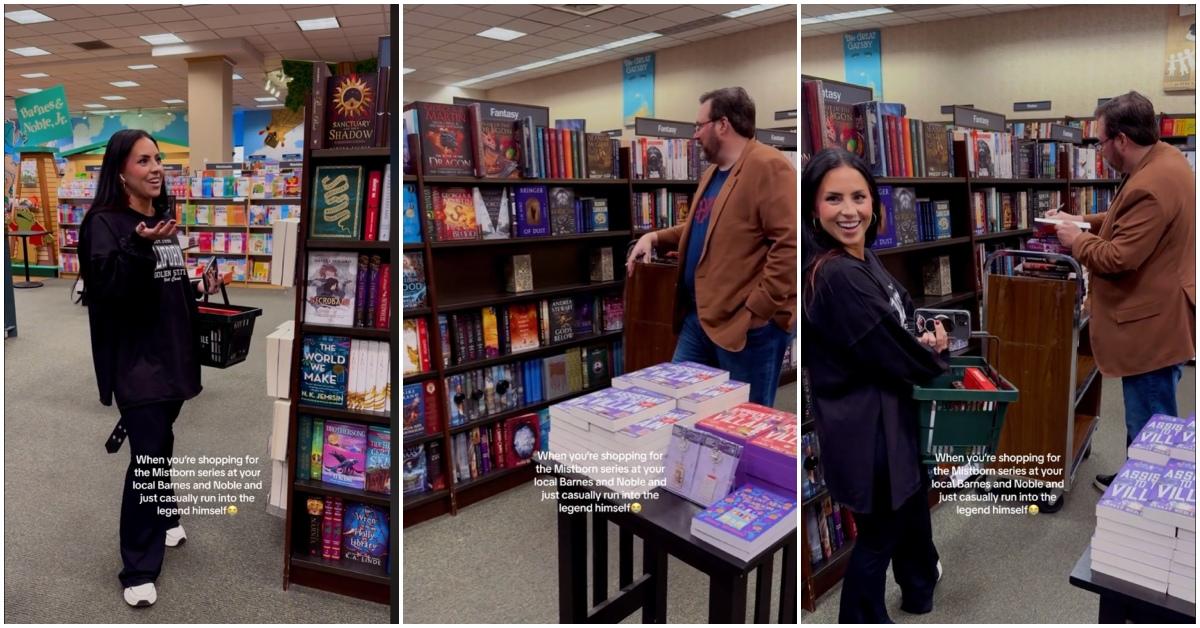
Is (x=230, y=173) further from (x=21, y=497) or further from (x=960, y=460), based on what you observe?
→ (x=960, y=460)

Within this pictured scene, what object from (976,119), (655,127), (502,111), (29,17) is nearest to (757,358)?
(502,111)

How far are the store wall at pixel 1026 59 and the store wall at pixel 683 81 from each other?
118 cm

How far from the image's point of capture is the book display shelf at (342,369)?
7.72 feet

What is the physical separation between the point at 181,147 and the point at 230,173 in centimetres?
874

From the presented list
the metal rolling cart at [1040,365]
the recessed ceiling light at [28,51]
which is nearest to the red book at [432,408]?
the metal rolling cart at [1040,365]

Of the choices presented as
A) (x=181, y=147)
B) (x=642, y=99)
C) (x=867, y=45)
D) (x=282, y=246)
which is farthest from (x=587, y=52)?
(x=181, y=147)

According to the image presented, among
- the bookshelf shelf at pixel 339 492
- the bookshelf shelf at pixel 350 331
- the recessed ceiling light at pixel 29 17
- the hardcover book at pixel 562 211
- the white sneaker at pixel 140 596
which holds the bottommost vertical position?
the white sneaker at pixel 140 596

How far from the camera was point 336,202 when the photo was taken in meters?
2.40

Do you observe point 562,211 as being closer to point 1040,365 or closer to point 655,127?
point 1040,365

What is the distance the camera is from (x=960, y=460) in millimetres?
1729

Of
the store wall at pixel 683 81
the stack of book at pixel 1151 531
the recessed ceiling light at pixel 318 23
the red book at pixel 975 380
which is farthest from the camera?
the recessed ceiling light at pixel 318 23

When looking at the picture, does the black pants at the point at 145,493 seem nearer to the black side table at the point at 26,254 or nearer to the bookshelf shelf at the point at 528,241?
the bookshelf shelf at the point at 528,241

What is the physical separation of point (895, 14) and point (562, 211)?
7.06 metres

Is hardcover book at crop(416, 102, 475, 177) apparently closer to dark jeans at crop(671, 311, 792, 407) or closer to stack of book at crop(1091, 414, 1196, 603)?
dark jeans at crop(671, 311, 792, 407)
